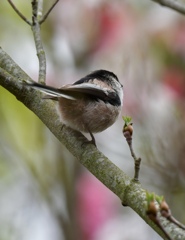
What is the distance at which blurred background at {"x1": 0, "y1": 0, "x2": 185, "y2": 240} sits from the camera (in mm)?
3047

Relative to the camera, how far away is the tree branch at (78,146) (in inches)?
65.3

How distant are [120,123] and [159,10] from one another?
3.48 ft

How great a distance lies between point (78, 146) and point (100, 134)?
1744mm

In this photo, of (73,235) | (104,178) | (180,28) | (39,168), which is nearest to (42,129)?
(39,168)

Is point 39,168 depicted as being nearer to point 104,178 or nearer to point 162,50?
point 162,50

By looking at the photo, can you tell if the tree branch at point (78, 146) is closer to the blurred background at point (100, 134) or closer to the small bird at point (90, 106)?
the small bird at point (90, 106)

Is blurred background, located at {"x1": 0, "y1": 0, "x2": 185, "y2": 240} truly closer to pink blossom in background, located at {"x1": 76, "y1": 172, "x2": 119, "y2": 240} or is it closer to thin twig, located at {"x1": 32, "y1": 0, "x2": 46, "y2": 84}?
pink blossom in background, located at {"x1": 76, "y1": 172, "x2": 119, "y2": 240}

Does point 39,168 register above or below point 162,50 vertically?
below

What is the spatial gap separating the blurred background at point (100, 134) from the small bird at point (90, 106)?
2.22 ft

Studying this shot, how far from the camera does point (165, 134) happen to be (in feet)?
9.71

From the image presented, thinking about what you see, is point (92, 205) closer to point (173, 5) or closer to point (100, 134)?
point (100, 134)

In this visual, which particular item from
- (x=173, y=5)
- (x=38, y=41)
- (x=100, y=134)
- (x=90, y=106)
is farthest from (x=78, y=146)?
(x=100, y=134)

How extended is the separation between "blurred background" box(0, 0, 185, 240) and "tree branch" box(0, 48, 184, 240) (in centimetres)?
90

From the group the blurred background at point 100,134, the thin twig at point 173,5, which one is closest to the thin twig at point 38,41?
the thin twig at point 173,5
